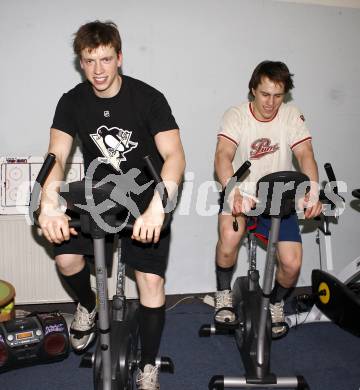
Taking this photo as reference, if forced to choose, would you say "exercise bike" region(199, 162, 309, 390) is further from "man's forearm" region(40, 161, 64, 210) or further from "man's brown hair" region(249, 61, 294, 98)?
"man's forearm" region(40, 161, 64, 210)

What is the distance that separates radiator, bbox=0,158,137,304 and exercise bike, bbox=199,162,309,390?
96cm

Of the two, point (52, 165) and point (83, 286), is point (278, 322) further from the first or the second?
point (52, 165)

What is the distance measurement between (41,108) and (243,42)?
1.41 meters

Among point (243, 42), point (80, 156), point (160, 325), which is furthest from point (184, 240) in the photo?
point (243, 42)

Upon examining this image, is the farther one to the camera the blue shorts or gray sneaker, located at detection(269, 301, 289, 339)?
gray sneaker, located at detection(269, 301, 289, 339)

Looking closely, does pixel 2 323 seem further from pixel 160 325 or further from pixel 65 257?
Answer: pixel 160 325

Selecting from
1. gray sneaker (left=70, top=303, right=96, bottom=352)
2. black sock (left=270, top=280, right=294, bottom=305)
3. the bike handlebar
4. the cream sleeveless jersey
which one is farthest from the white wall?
the bike handlebar

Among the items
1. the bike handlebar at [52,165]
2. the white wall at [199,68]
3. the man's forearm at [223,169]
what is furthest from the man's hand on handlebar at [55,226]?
the white wall at [199,68]

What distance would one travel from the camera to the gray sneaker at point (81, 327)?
2.38 m

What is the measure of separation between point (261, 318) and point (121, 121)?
118 centimetres

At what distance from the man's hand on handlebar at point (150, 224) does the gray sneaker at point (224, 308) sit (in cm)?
120

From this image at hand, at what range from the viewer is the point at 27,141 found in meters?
2.99

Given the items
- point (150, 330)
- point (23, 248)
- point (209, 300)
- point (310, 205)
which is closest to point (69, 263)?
point (150, 330)

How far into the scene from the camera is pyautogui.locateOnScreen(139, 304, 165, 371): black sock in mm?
2168
